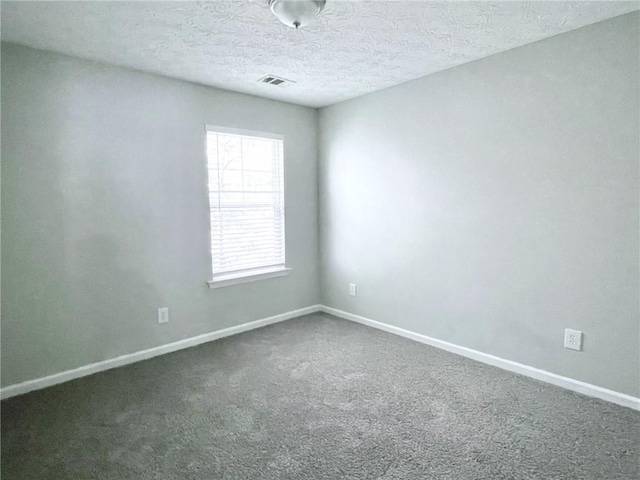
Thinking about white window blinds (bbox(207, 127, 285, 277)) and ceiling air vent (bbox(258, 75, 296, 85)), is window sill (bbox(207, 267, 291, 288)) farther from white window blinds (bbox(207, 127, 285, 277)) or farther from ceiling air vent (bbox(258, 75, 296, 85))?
ceiling air vent (bbox(258, 75, 296, 85))

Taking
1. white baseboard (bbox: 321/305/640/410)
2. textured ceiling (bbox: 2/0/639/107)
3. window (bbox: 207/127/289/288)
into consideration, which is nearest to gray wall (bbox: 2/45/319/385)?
window (bbox: 207/127/289/288)

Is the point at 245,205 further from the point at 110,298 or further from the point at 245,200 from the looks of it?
the point at 110,298

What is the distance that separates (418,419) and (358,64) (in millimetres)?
2464

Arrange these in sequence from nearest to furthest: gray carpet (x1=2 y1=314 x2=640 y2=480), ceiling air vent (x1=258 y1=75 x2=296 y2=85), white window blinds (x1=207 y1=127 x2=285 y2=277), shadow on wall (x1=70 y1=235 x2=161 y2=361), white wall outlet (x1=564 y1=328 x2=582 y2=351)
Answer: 1. gray carpet (x1=2 y1=314 x2=640 y2=480)
2. white wall outlet (x1=564 y1=328 x2=582 y2=351)
3. shadow on wall (x1=70 y1=235 x2=161 y2=361)
4. ceiling air vent (x1=258 y1=75 x2=296 y2=85)
5. white window blinds (x1=207 y1=127 x2=285 y2=277)

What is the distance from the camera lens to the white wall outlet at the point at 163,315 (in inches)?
126

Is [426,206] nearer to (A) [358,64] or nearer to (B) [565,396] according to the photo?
(A) [358,64]

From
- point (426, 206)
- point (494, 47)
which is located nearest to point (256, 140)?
point (426, 206)

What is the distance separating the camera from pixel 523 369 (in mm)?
2754

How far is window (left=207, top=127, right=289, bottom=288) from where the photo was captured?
138 inches

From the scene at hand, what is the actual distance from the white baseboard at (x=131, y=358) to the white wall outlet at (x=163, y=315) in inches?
A: 8.5

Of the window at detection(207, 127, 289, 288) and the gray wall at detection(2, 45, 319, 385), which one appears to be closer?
the gray wall at detection(2, 45, 319, 385)

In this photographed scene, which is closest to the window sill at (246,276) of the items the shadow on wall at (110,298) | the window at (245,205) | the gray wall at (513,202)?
the window at (245,205)

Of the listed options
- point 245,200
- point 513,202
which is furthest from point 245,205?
point 513,202

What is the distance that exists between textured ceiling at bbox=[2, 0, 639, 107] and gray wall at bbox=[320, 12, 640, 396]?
0.26 m
